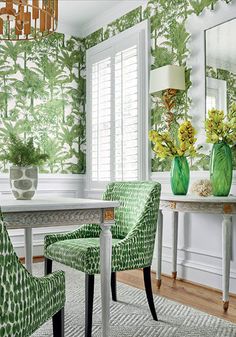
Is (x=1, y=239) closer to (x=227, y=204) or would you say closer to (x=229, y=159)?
(x=227, y=204)

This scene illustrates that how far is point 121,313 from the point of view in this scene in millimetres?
2879

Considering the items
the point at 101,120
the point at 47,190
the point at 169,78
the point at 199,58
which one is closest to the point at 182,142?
the point at 169,78

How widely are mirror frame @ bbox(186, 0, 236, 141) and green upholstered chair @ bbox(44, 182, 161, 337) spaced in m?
1.20

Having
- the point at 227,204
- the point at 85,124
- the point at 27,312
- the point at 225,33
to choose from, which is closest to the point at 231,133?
the point at 227,204

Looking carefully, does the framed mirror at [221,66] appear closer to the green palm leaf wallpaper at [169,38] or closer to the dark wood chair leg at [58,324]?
the green palm leaf wallpaper at [169,38]

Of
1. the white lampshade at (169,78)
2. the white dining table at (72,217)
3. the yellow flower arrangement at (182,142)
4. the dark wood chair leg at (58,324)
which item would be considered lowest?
the dark wood chair leg at (58,324)

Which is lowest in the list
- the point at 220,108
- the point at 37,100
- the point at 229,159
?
the point at 229,159

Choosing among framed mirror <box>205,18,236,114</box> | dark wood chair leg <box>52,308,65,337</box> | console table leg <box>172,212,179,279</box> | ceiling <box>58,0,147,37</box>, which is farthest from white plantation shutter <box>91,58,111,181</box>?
A: dark wood chair leg <box>52,308,65,337</box>

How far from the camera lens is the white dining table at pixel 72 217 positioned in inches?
82.0

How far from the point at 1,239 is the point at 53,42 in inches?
175

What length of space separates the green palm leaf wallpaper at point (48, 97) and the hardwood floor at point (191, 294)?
6.41 feet

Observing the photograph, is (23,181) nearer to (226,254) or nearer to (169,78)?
(226,254)

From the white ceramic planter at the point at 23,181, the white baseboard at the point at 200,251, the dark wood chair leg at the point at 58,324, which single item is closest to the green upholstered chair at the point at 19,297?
the dark wood chair leg at the point at 58,324

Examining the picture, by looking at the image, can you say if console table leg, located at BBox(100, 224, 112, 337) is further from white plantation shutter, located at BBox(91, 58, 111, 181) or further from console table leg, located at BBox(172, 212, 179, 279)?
white plantation shutter, located at BBox(91, 58, 111, 181)
